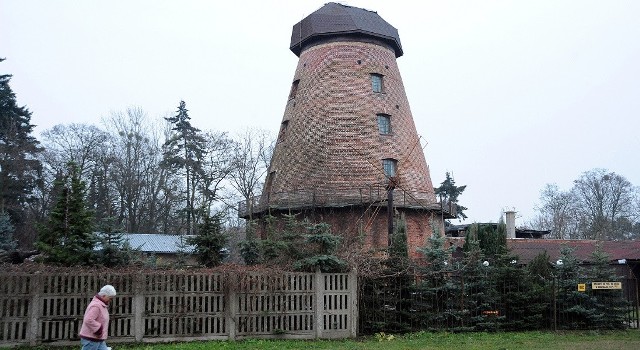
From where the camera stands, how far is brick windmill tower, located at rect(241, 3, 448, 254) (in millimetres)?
24719

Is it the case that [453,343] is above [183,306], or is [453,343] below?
below

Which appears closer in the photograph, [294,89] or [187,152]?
[294,89]

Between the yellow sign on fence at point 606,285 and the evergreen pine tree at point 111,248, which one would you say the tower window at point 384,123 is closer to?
the yellow sign on fence at point 606,285

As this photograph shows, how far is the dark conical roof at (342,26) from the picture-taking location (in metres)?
27.2

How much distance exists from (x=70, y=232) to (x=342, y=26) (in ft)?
56.5

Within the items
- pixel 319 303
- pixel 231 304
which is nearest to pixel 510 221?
pixel 319 303

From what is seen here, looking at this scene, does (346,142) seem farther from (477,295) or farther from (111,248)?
(111,248)

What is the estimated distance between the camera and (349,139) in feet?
84.0

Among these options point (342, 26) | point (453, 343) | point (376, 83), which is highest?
point (342, 26)

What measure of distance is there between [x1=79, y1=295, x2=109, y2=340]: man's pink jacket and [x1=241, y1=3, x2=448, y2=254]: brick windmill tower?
15.7m

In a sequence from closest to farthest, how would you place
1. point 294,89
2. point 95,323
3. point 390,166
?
point 95,323 < point 390,166 < point 294,89

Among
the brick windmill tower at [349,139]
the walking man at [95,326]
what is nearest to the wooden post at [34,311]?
the walking man at [95,326]

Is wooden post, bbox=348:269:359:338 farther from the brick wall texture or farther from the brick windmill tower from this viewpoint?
the brick wall texture

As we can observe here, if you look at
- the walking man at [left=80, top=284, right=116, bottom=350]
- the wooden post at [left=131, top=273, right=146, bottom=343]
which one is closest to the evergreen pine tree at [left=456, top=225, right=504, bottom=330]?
the wooden post at [left=131, top=273, right=146, bottom=343]
